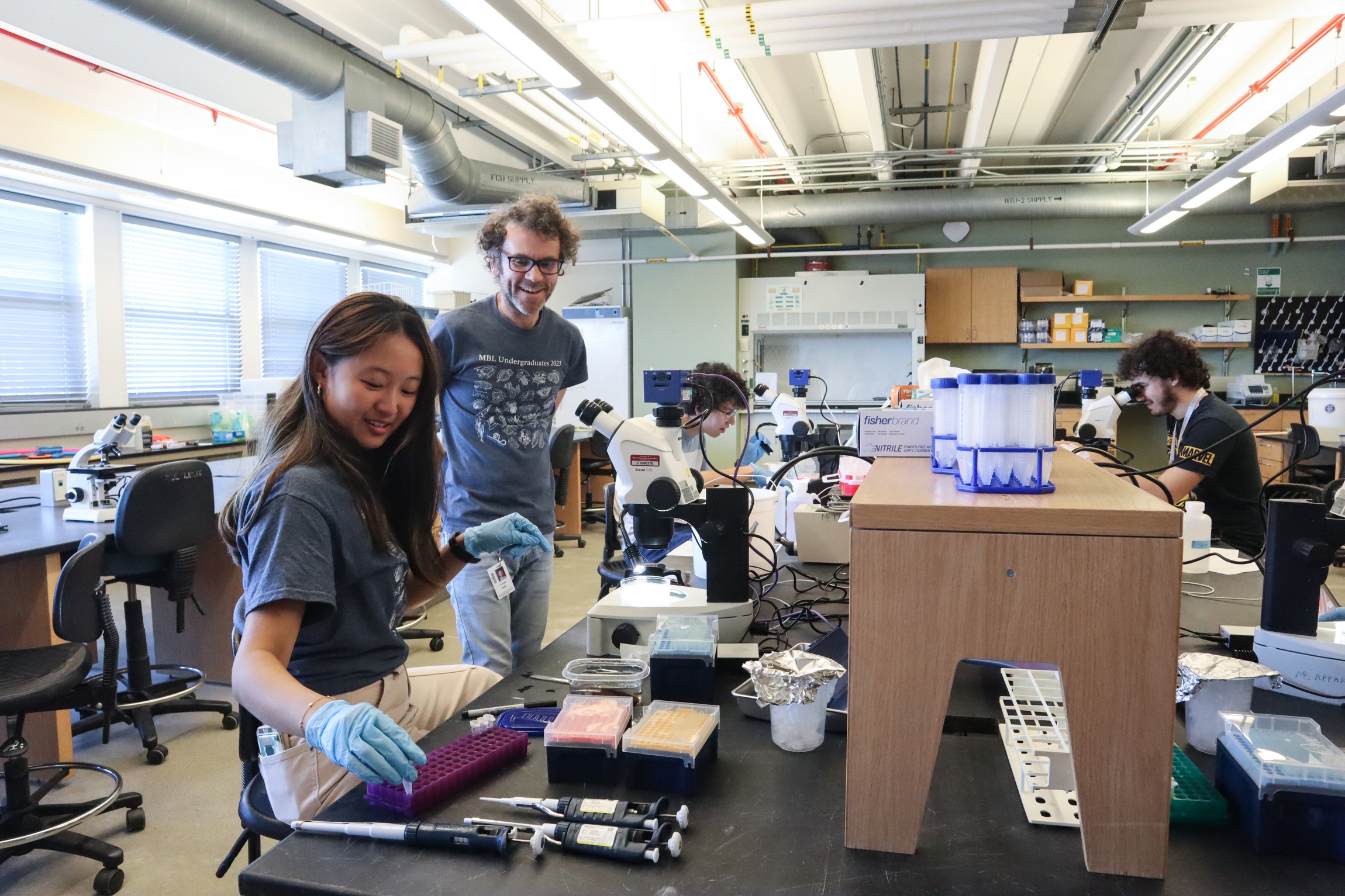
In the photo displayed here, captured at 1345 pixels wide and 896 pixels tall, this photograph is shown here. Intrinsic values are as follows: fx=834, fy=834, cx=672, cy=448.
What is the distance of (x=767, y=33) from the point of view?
2.93m

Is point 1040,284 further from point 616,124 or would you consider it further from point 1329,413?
point 616,124

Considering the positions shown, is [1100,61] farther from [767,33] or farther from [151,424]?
[151,424]

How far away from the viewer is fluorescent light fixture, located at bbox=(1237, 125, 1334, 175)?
121 inches

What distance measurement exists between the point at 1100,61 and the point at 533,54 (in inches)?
149

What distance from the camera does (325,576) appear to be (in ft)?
3.64

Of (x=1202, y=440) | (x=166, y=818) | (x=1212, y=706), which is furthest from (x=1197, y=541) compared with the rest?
(x=166, y=818)

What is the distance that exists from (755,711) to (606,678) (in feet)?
0.68

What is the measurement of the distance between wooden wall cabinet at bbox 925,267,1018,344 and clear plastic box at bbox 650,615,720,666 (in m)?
6.30

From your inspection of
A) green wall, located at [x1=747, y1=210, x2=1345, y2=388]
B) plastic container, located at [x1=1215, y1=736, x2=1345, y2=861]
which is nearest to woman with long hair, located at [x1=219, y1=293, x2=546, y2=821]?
plastic container, located at [x1=1215, y1=736, x2=1345, y2=861]

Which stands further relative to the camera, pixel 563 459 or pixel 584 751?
pixel 563 459

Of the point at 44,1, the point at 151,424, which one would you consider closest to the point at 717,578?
the point at 44,1

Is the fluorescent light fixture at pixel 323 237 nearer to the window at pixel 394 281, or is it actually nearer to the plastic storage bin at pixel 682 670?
the window at pixel 394 281

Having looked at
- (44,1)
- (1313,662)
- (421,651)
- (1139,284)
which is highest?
(44,1)

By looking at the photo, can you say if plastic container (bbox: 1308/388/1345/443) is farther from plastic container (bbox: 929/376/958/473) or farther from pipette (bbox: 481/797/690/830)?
pipette (bbox: 481/797/690/830)
